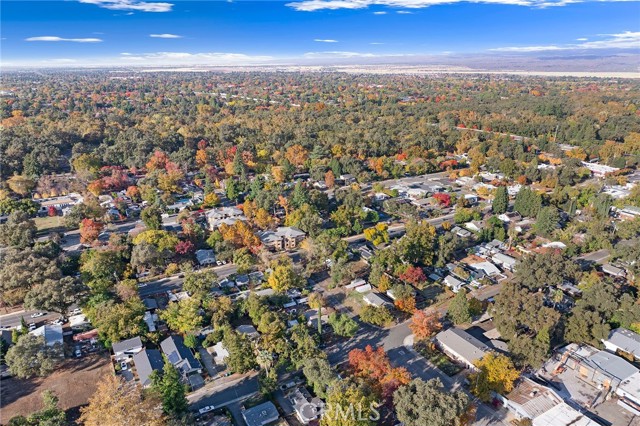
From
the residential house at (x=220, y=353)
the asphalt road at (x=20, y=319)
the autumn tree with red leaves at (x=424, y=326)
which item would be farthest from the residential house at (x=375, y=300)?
the asphalt road at (x=20, y=319)

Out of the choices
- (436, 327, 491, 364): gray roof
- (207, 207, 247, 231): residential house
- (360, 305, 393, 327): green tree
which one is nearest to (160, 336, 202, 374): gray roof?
(360, 305, 393, 327): green tree

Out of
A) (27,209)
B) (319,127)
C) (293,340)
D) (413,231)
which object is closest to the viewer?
(293,340)

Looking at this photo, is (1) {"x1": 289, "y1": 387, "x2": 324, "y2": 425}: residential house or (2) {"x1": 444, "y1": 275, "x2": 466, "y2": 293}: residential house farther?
(2) {"x1": 444, "y1": 275, "x2": 466, "y2": 293}: residential house

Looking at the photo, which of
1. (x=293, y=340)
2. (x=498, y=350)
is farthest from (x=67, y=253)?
(x=498, y=350)

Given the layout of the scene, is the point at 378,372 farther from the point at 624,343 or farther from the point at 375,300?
the point at 624,343

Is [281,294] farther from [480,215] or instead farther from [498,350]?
[480,215]

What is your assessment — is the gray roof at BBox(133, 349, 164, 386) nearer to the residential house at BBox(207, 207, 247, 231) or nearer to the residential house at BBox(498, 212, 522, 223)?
the residential house at BBox(207, 207, 247, 231)
